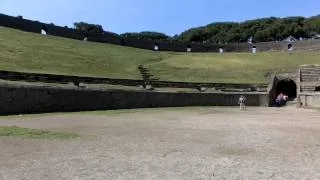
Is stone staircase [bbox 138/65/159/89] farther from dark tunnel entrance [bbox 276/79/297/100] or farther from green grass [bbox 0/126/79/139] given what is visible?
green grass [bbox 0/126/79/139]

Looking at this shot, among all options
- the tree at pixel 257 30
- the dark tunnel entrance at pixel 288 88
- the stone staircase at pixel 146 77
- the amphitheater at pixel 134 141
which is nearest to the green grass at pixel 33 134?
the amphitheater at pixel 134 141

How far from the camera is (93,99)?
101 feet

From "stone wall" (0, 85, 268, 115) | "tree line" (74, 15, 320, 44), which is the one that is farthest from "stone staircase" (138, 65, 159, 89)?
"tree line" (74, 15, 320, 44)

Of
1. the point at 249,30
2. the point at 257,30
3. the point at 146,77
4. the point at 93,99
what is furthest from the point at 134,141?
the point at 249,30

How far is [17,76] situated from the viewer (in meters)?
29.3

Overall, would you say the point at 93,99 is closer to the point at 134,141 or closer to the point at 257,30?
A: the point at 134,141

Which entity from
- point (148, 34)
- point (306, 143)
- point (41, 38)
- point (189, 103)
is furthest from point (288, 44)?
point (306, 143)

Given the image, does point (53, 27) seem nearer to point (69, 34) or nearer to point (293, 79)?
point (69, 34)

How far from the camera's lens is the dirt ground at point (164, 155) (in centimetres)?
1012

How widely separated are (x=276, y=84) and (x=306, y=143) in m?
31.8

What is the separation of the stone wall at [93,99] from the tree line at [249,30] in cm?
6512

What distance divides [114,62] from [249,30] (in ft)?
222

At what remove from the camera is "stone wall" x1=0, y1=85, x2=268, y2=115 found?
26.0 m

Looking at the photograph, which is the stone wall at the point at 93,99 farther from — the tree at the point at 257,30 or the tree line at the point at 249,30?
the tree at the point at 257,30
